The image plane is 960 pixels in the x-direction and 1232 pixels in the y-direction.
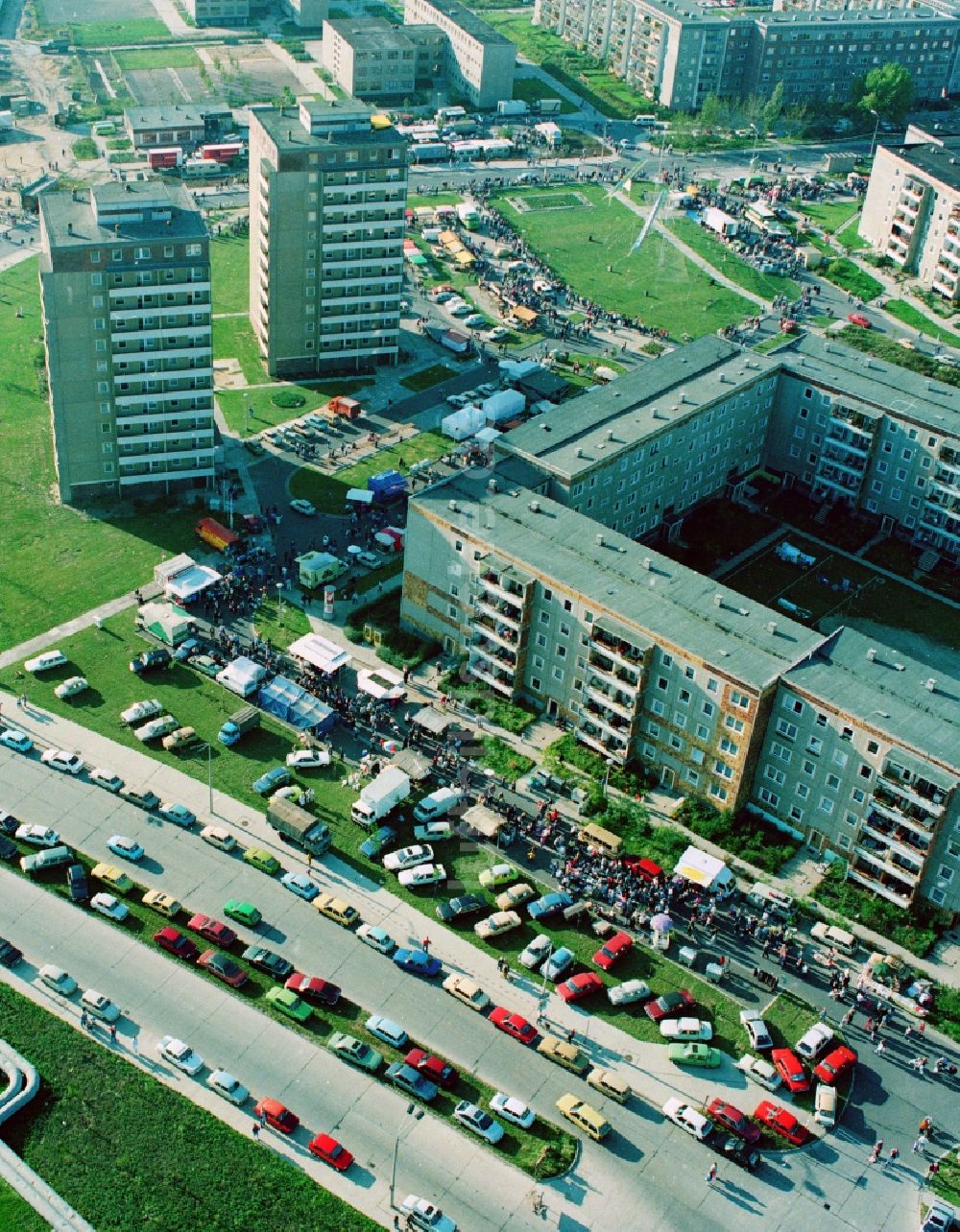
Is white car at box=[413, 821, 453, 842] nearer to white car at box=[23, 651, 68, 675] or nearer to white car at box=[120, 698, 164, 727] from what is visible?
white car at box=[120, 698, 164, 727]

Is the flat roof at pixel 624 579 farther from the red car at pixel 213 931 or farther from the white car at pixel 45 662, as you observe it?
the red car at pixel 213 931

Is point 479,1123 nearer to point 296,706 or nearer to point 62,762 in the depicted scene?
Answer: point 296,706

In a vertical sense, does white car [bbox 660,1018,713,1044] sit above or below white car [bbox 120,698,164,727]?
below

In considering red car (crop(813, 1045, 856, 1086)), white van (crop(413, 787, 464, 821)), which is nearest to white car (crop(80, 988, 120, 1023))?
white van (crop(413, 787, 464, 821))

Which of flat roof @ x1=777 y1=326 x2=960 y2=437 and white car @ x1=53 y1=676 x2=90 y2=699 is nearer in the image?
white car @ x1=53 y1=676 x2=90 y2=699

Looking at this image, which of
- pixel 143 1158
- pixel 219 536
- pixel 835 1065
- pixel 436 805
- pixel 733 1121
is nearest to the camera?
pixel 143 1158

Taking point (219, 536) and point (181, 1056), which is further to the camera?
point (219, 536)

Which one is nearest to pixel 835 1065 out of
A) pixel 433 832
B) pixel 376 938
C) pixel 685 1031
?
pixel 685 1031

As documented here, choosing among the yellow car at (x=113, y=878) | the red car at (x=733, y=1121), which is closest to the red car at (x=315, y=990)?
the yellow car at (x=113, y=878)
